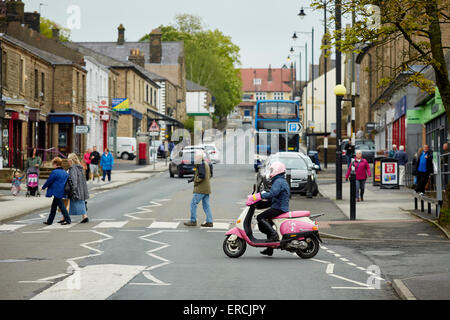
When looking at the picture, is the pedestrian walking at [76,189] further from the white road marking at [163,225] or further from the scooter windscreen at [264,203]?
the scooter windscreen at [264,203]

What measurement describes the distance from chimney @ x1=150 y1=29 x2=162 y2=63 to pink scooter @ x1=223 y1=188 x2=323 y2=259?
278ft

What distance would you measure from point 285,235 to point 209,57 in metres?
99.0

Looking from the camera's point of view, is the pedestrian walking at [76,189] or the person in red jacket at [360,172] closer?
the pedestrian walking at [76,189]

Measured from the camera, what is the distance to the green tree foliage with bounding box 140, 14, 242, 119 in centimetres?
10994

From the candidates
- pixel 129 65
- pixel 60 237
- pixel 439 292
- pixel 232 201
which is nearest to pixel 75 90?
pixel 129 65

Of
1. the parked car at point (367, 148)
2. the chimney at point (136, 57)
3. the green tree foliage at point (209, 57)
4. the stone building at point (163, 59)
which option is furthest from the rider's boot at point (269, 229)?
the green tree foliage at point (209, 57)

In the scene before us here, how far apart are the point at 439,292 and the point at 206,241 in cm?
743

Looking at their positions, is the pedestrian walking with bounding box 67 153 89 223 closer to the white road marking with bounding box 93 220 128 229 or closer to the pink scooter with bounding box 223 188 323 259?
the white road marking with bounding box 93 220 128 229

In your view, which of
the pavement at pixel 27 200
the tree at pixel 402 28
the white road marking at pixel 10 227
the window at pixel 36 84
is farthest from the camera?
the window at pixel 36 84

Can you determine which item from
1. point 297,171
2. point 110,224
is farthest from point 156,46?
point 110,224

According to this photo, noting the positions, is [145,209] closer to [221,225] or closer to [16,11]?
[221,225]

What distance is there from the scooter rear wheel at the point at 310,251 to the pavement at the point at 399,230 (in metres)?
1.73

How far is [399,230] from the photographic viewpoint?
17.8 metres

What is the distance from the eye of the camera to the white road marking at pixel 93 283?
929 cm
